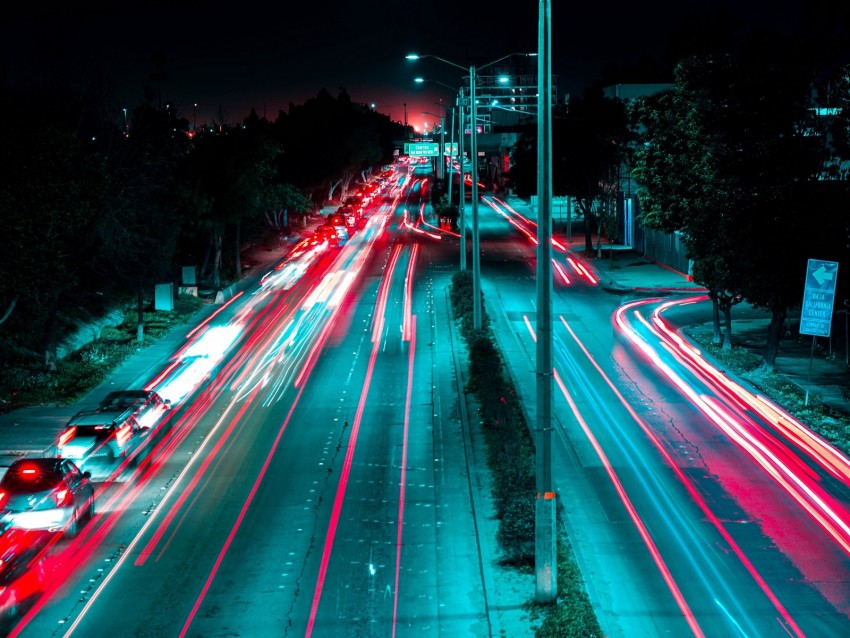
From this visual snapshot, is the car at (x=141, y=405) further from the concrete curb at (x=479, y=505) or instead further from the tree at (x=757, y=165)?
the tree at (x=757, y=165)

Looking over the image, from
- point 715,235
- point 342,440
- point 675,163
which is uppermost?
point 675,163

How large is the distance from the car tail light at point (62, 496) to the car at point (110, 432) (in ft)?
11.2

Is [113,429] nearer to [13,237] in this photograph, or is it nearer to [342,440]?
[342,440]

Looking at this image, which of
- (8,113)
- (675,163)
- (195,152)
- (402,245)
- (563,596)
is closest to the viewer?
(563,596)

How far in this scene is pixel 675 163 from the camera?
1314 inches

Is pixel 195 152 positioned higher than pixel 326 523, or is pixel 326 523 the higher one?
pixel 195 152

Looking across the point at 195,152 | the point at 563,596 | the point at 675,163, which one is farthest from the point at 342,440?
the point at 195,152

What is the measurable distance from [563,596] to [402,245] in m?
56.1

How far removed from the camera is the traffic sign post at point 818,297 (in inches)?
941

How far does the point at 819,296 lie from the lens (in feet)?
79.4

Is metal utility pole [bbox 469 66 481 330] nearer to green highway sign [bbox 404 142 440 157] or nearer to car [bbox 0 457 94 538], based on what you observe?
car [bbox 0 457 94 538]

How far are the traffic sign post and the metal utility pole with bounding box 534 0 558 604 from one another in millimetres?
13482

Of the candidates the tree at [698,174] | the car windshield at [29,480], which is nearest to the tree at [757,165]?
the tree at [698,174]

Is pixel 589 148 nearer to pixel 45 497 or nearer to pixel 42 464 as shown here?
pixel 42 464
